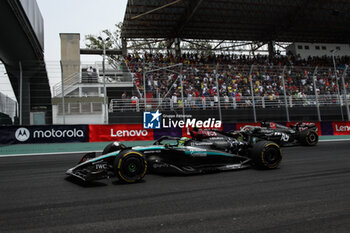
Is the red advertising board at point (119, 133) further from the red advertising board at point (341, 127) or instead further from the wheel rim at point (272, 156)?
the red advertising board at point (341, 127)

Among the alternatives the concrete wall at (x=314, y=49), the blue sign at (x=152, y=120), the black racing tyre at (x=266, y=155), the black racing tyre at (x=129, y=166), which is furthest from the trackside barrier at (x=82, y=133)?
the concrete wall at (x=314, y=49)

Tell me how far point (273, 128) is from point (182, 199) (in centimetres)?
743

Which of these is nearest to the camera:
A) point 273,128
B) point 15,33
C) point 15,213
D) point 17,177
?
point 15,213

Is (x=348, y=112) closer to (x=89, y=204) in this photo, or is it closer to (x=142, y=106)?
(x=142, y=106)

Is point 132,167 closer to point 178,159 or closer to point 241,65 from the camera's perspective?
point 178,159

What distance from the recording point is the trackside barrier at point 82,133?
34.8ft

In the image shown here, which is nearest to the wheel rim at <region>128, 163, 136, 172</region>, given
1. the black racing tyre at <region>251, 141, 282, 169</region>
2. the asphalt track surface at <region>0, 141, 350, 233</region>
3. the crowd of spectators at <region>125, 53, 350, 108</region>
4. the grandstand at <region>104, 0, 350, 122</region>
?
the asphalt track surface at <region>0, 141, 350, 233</region>

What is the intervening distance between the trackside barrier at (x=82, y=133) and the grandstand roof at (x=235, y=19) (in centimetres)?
1212

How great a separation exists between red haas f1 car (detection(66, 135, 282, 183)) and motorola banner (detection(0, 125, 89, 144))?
6.63 metres

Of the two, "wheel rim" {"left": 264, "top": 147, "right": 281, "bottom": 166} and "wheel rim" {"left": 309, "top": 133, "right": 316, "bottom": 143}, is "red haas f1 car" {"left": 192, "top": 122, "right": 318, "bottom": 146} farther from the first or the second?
"wheel rim" {"left": 264, "top": 147, "right": 281, "bottom": 166}

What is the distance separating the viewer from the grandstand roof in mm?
22953

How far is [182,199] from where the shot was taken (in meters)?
3.41

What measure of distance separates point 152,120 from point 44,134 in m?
4.59

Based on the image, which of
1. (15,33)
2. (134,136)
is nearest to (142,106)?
Answer: (134,136)
